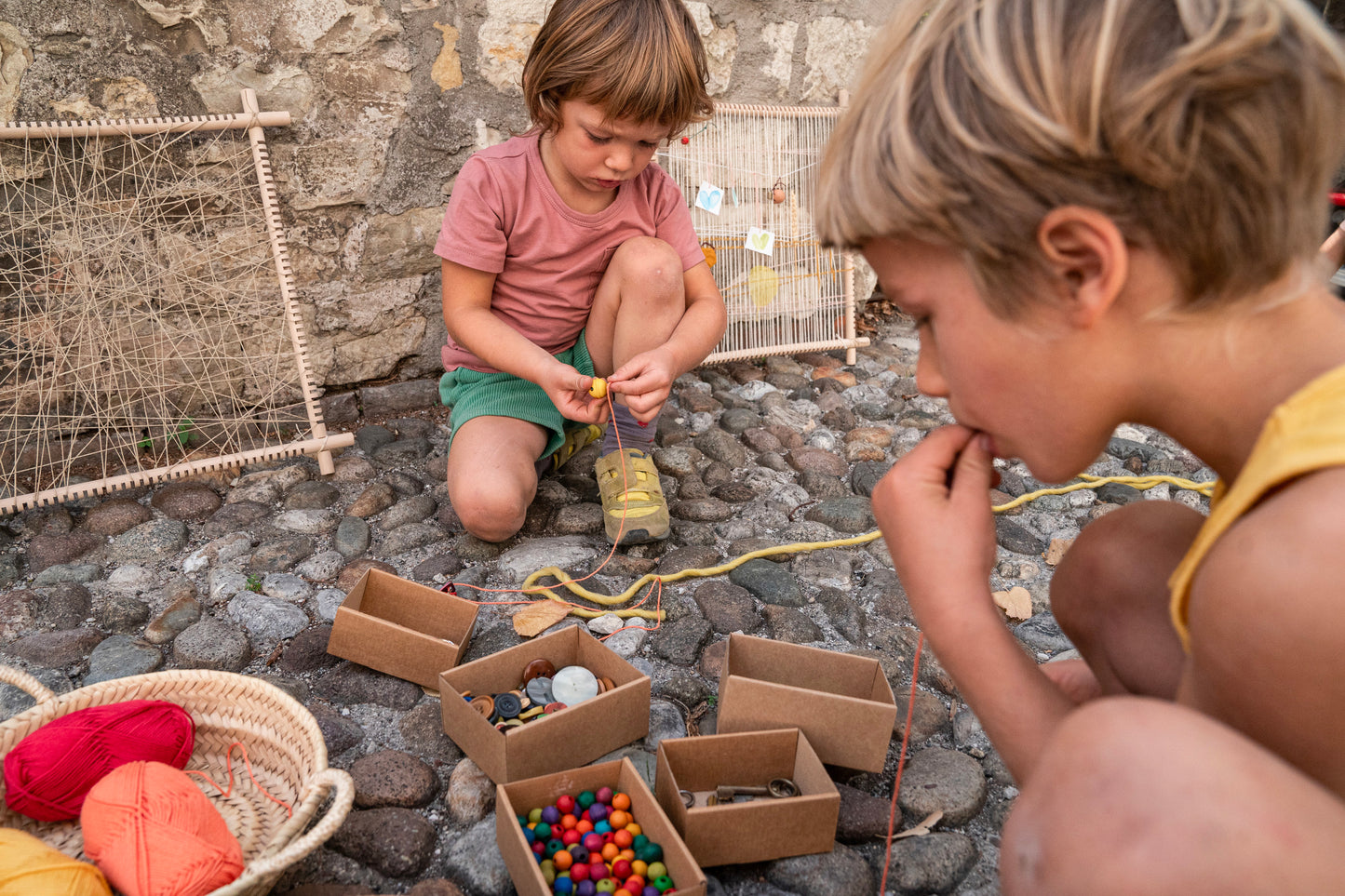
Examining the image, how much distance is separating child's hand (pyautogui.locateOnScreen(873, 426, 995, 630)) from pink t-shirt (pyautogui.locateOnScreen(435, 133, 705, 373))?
132 centimetres

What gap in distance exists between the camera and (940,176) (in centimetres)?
87

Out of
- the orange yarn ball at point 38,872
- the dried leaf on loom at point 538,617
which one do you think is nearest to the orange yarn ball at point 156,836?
the orange yarn ball at point 38,872

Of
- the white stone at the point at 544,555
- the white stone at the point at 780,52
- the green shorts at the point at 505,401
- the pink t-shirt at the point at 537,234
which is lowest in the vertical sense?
the white stone at the point at 544,555

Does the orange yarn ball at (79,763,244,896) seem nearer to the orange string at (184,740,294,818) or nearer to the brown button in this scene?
the orange string at (184,740,294,818)

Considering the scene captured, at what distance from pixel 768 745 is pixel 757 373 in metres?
1.97

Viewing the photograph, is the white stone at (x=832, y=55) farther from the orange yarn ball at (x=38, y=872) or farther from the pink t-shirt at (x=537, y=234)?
the orange yarn ball at (x=38, y=872)

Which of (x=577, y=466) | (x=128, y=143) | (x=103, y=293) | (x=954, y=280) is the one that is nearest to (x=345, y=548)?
(x=577, y=466)

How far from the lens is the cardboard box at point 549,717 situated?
4.38ft

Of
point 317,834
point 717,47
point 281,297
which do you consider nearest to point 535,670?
point 317,834

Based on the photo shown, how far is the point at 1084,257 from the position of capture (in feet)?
2.76

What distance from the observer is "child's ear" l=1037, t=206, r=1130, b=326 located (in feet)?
2.68

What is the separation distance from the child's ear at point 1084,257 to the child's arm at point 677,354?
1.16 metres

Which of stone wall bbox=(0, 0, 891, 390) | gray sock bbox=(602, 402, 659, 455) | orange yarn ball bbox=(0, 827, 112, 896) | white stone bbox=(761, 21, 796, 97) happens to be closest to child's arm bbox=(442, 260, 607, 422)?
gray sock bbox=(602, 402, 659, 455)

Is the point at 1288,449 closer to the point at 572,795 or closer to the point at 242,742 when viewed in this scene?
the point at 572,795
